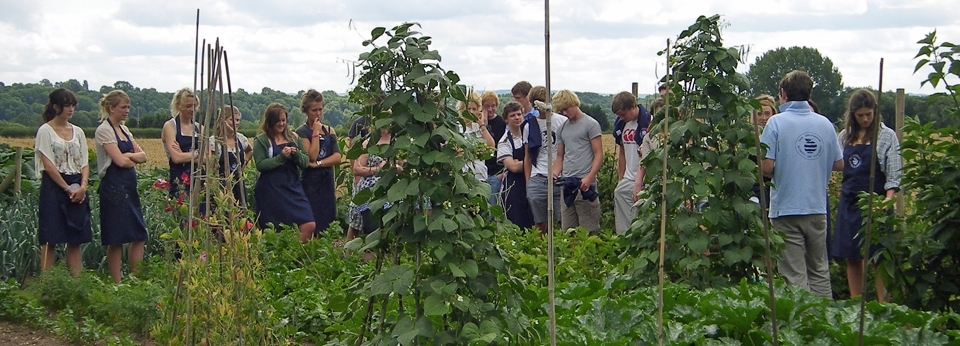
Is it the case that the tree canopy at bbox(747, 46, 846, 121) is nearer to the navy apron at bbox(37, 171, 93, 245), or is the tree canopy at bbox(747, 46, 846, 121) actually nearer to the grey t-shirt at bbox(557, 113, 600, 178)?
the grey t-shirt at bbox(557, 113, 600, 178)

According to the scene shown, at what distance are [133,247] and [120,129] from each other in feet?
3.24

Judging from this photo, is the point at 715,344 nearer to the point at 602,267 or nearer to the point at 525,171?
the point at 602,267

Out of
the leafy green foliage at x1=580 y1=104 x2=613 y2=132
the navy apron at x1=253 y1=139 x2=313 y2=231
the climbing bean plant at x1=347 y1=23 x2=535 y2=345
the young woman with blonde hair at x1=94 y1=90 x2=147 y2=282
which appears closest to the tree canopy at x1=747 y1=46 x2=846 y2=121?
the leafy green foliage at x1=580 y1=104 x2=613 y2=132

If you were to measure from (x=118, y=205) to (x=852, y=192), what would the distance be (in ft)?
18.1

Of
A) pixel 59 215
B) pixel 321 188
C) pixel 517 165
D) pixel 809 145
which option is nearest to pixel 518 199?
pixel 517 165

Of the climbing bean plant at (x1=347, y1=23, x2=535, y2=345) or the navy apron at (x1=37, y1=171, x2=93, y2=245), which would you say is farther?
the navy apron at (x1=37, y1=171, x2=93, y2=245)

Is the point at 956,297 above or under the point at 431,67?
under

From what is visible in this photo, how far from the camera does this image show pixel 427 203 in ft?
10.9

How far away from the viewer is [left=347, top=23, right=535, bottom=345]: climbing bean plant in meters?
3.17

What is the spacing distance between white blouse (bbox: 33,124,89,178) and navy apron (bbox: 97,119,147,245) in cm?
23

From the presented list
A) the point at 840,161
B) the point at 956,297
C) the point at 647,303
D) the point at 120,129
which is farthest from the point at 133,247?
the point at 956,297

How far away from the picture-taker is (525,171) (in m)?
8.86

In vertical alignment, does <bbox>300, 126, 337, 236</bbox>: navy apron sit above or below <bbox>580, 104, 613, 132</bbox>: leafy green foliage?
below

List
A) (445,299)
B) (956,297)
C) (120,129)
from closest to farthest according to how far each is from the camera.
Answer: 1. (445,299)
2. (956,297)
3. (120,129)
